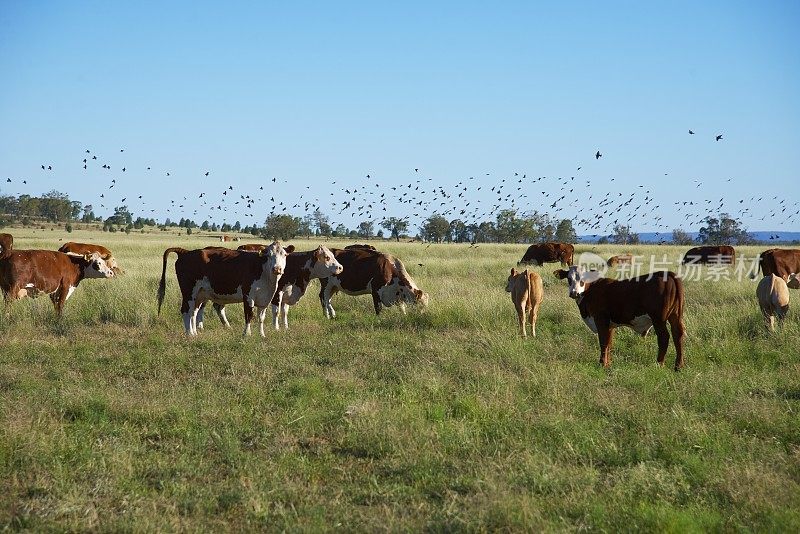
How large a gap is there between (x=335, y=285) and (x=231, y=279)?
3476mm

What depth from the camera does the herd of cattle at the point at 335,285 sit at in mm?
10344

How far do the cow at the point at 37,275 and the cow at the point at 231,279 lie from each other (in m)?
2.96

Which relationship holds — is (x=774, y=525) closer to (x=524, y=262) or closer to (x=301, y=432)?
(x=301, y=432)

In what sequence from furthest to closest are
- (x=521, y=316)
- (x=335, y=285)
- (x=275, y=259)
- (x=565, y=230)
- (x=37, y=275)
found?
1. (x=565, y=230)
2. (x=335, y=285)
3. (x=37, y=275)
4. (x=275, y=259)
5. (x=521, y=316)

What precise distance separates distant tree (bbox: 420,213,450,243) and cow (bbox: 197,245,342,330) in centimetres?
7802

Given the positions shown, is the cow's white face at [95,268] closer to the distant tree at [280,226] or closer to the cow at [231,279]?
the cow at [231,279]

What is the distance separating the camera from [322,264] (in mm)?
15367

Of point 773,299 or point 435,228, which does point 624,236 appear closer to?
point 435,228

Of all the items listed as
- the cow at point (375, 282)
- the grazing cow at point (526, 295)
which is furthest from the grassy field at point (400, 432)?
the cow at point (375, 282)

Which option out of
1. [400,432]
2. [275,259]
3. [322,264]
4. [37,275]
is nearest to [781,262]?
[322,264]

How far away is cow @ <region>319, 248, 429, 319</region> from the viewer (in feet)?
54.5

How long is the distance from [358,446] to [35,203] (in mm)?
100073

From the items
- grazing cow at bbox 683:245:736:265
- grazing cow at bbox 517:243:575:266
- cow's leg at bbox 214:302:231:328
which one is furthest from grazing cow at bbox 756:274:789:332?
grazing cow at bbox 517:243:575:266

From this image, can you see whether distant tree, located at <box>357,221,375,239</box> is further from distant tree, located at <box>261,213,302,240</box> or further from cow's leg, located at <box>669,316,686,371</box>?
cow's leg, located at <box>669,316,686,371</box>
